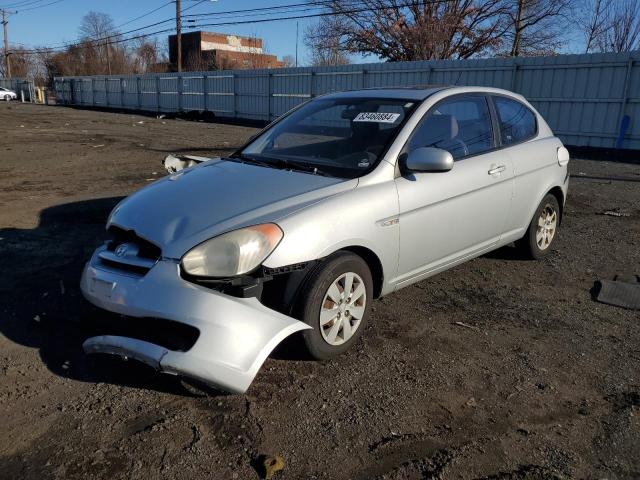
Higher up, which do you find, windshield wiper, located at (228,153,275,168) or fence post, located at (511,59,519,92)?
fence post, located at (511,59,519,92)

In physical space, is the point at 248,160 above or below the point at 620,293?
above

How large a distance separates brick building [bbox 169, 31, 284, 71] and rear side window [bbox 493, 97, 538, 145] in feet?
183

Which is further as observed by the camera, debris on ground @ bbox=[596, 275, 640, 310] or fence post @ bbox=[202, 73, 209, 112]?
fence post @ bbox=[202, 73, 209, 112]

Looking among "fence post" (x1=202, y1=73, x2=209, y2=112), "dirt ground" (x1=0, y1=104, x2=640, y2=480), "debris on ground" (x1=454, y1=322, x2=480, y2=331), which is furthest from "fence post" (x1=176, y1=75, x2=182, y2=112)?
"debris on ground" (x1=454, y1=322, x2=480, y2=331)

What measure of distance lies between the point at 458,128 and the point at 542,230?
67.8 inches

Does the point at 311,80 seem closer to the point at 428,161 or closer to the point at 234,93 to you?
the point at 234,93

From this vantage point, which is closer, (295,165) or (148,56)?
(295,165)

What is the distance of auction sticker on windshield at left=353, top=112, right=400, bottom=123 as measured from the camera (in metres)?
4.05

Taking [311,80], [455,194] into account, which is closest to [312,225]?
[455,194]

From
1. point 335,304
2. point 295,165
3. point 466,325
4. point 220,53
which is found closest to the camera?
point 335,304

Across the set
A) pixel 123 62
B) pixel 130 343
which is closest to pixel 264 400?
pixel 130 343

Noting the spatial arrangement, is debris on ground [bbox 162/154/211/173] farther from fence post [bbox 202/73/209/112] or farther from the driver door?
fence post [bbox 202/73/209/112]

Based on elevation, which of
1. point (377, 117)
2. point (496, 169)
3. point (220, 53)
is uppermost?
point (220, 53)

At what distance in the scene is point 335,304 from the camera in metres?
3.32
